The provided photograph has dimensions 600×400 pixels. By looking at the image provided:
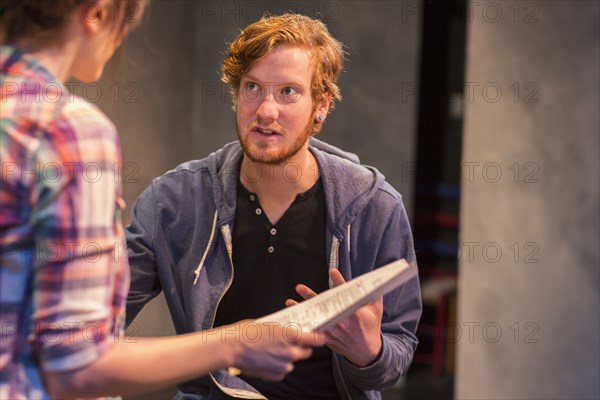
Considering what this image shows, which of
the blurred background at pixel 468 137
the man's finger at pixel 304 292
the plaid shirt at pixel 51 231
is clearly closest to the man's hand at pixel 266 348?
the plaid shirt at pixel 51 231

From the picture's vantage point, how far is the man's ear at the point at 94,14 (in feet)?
3.48

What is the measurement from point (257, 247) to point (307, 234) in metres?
0.13

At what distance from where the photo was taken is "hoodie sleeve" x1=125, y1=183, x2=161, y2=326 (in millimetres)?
1977

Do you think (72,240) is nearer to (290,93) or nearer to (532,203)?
(290,93)

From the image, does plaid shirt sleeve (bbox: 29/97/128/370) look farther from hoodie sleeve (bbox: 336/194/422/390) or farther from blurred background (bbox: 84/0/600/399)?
blurred background (bbox: 84/0/600/399)

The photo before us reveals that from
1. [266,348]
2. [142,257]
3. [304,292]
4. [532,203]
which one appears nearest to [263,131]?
[142,257]

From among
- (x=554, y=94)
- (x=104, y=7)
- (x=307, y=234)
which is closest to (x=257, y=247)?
(x=307, y=234)

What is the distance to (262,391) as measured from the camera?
1.96m

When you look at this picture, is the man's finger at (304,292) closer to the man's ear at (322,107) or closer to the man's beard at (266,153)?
the man's beard at (266,153)

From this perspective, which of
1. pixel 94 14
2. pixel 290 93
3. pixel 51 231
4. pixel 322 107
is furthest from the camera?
pixel 322 107

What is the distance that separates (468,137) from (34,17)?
2.21 m

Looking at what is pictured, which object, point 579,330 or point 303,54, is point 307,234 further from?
point 579,330

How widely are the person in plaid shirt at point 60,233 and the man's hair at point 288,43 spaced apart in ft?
3.24

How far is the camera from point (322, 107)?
222 cm
